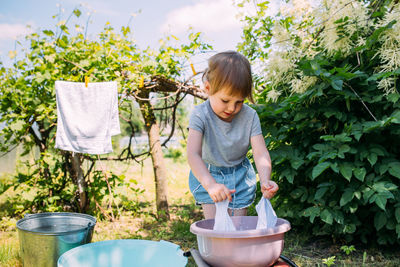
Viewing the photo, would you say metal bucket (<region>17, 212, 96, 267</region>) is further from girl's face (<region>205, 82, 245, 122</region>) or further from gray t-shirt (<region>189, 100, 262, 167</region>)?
girl's face (<region>205, 82, 245, 122</region>)

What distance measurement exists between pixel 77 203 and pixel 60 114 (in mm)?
1042

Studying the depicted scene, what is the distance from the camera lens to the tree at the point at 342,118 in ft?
6.44

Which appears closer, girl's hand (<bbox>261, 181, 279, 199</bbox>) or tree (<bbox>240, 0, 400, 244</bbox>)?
girl's hand (<bbox>261, 181, 279, 199</bbox>)

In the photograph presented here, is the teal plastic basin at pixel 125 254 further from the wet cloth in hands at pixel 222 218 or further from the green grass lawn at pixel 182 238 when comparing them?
the green grass lawn at pixel 182 238

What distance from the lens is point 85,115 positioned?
111 inches

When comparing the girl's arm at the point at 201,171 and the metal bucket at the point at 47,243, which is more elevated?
the girl's arm at the point at 201,171

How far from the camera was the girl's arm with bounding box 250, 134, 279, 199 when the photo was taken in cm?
133

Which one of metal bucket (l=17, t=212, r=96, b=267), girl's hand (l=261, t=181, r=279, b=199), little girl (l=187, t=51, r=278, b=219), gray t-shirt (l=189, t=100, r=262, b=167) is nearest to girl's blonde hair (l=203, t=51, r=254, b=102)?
little girl (l=187, t=51, r=278, b=219)

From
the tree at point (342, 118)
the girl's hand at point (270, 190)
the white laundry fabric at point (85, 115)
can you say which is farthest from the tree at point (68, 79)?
the girl's hand at point (270, 190)

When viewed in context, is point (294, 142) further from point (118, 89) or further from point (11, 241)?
point (11, 241)

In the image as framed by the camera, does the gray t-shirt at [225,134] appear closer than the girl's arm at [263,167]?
No

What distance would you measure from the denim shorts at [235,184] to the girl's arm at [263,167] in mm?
163

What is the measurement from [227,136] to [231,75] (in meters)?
0.35

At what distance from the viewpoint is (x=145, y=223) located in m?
3.26
